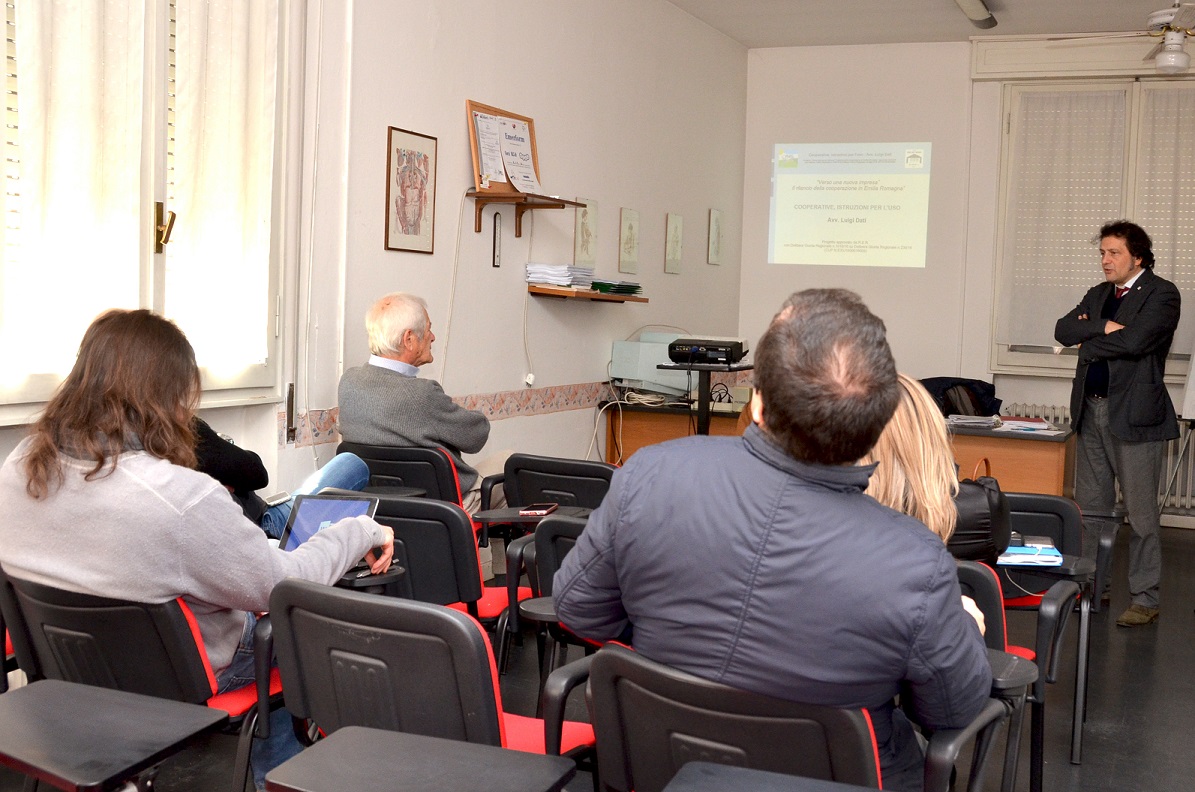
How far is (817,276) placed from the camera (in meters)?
7.63

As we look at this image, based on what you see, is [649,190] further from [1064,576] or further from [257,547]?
[257,547]

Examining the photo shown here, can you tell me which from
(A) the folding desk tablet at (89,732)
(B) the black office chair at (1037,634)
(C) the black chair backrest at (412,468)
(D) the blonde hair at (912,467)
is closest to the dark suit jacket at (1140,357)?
(B) the black office chair at (1037,634)

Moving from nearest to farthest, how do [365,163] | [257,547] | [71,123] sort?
1. [257,547]
2. [71,123]
3. [365,163]

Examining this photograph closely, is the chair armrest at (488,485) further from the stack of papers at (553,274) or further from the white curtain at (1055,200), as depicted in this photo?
the white curtain at (1055,200)

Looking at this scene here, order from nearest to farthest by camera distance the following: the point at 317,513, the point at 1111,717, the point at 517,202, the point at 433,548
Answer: the point at 317,513, the point at 433,548, the point at 1111,717, the point at 517,202

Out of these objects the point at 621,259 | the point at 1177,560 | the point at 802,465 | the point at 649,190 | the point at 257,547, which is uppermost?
the point at 649,190

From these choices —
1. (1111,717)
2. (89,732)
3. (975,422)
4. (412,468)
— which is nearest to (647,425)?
(975,422)

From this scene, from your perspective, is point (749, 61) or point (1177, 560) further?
point (749, 61)

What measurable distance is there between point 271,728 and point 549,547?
0.77m

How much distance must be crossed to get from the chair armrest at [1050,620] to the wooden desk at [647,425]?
3.48 metres

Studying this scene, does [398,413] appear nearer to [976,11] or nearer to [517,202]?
[517,202]

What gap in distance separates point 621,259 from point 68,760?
17.1 feet

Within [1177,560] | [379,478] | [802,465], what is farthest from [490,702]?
[1177,560]

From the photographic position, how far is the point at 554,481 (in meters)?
3.33
